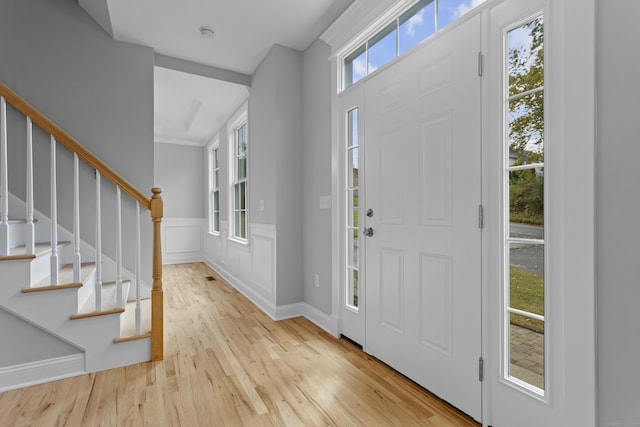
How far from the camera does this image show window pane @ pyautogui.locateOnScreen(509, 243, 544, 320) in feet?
4.14

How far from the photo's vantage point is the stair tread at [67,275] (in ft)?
6.30

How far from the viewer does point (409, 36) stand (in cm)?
188

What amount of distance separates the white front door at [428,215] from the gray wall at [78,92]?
92.0 inches

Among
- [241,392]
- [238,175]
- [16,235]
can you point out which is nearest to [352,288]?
[241,392]

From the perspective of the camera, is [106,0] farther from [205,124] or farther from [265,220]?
[205,124]

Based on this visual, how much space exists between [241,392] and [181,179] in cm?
548

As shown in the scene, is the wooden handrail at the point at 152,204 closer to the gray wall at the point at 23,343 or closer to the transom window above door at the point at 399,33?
the gray wall at the point at 23,343

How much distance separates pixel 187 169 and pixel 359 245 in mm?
5289

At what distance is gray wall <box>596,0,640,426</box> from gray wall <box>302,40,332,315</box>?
71.6 inches

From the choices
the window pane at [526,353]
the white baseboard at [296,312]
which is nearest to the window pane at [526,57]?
the window pane at [526,353]

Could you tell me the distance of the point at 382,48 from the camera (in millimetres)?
2107

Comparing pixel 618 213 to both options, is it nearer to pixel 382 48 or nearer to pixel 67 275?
pixel 382 48

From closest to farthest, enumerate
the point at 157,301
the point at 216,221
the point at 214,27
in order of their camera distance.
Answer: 1. the point at 157,301
2. the point at 214,27
3. the point at 216,221

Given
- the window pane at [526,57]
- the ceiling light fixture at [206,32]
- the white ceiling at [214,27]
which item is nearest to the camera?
the window pane at [526,57]
